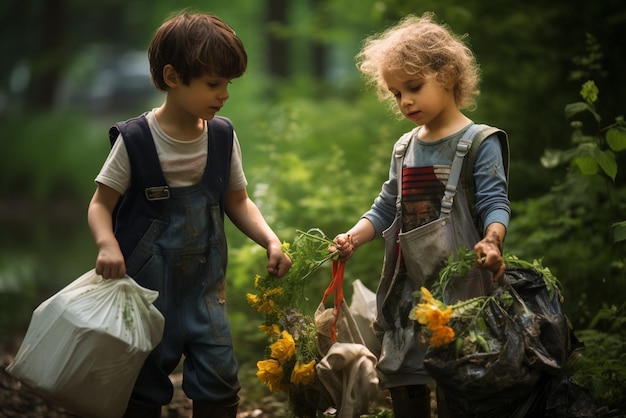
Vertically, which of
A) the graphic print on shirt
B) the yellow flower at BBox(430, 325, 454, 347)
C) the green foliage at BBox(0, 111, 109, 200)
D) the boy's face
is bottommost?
the yellow flower at BBox(430, 325, 454, 347)

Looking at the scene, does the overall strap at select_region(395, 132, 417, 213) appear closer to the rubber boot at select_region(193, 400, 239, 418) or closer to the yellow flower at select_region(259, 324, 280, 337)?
the yellow flower at select_region(259, 324, 280, 337)

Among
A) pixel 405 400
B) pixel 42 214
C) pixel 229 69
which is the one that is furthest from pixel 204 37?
pixel 42 214

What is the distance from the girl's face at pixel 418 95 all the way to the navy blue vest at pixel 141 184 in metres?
0.80

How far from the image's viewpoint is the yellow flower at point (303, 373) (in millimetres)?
3508

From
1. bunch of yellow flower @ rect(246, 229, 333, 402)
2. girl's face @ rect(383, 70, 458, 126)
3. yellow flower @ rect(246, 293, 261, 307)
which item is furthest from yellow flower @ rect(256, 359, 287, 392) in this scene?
girl's face @ rect(383, 70, 458, 126)

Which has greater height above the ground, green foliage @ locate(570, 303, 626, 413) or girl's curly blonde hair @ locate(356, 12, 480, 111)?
girl's curly blonde hair @ locate(356, 12, 480, 111)

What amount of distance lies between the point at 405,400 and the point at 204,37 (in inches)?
67.1

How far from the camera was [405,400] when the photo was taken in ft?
12.0

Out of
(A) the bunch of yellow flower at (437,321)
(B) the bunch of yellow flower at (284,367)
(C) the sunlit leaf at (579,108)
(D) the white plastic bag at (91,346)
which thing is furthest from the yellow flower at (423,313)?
(C) the sunlit leaf at (579,108)

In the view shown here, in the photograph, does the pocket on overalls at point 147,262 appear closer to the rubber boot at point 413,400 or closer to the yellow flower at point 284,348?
the yellow flower at point 284,348

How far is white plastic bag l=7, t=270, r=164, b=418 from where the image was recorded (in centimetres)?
328

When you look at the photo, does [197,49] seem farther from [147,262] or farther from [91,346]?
[91,346]

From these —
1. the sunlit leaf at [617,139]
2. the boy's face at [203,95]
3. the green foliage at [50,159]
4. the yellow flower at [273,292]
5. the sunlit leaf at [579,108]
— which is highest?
the green foliage at [50,159]

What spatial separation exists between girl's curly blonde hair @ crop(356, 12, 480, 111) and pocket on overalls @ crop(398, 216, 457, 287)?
1.94ft
